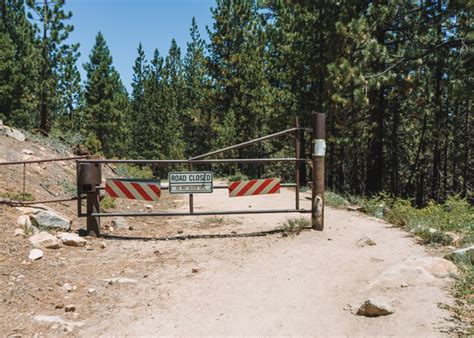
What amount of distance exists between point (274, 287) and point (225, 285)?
631 millimetres

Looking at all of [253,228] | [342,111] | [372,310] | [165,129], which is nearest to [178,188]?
[253,228]

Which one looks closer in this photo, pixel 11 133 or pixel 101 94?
pixel 11 133

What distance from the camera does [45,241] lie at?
6.01 m

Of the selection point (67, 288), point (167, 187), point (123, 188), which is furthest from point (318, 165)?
point (67, 288)

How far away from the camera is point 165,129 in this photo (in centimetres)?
4238

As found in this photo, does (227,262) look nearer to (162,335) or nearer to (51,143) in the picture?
(162,335)

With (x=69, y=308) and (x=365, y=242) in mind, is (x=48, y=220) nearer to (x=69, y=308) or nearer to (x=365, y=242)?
(x=69, y=308)

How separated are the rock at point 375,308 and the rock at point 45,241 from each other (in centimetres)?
461

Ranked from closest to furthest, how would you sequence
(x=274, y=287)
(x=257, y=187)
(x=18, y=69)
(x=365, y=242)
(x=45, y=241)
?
(x=274, y=287)
(x=45, y=241)
(x=365, y=242)
(x=257, y=187)
(x=18, y=69)

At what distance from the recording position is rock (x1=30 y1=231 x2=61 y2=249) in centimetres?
593

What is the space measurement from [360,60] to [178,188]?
34.2 feet

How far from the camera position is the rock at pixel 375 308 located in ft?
12.4

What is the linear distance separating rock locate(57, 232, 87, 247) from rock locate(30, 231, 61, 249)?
0.19m

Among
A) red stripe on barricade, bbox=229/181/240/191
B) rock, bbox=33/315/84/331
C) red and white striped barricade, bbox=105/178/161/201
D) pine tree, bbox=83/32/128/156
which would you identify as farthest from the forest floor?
pine tree, bbox=83/32/128/156
